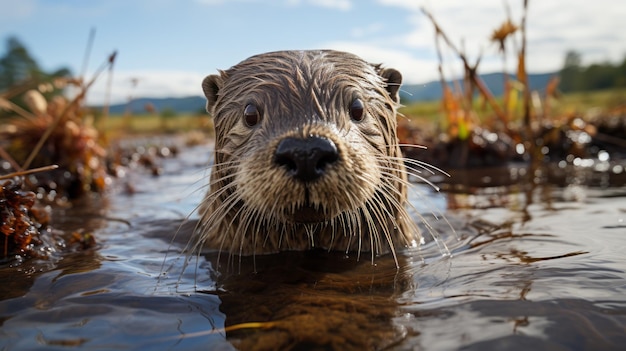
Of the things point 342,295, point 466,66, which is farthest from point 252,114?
point 466,66

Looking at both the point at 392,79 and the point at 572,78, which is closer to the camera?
the point at 392,79

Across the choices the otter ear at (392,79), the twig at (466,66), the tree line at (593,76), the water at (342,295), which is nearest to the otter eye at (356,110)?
the otter ear at (392,79)

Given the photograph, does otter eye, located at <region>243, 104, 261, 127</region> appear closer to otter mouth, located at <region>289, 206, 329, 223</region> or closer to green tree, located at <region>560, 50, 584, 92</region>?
otter mouth, located at <region>289, 206, 329, 223</region>

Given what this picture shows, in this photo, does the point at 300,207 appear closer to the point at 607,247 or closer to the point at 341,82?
the point at 341,82

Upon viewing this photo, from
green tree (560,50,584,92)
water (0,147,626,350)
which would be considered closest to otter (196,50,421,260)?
water (0,147,626,350)

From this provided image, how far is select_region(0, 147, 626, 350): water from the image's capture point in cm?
212

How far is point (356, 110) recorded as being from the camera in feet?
10.9

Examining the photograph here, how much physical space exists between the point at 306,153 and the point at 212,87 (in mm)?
1523

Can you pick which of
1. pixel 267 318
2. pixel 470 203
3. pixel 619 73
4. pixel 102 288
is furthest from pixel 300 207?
pixel 619 73

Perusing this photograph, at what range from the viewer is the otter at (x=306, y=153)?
2744mm

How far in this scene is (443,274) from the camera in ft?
9.85

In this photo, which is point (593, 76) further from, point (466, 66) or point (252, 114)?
point (252, 114)

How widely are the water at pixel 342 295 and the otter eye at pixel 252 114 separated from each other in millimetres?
878

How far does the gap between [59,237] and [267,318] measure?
2270 mm
